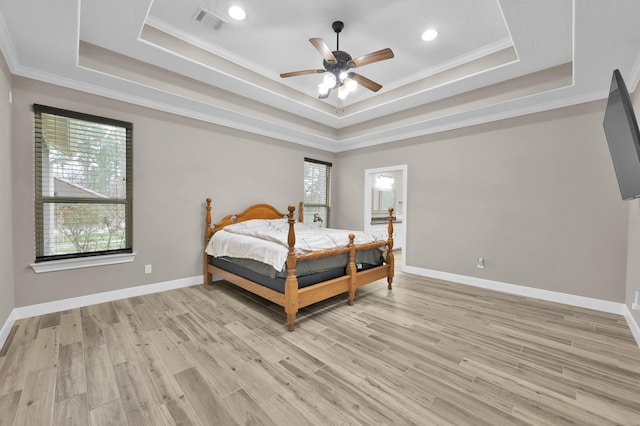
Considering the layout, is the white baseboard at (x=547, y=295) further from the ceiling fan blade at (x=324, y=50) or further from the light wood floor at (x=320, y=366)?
the ceiling fan blade at (x=324, y=50)

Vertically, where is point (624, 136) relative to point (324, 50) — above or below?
below

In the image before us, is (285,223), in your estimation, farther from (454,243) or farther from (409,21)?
(409,21)

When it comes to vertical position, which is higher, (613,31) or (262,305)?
(613,31)

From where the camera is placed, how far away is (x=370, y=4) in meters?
2.55

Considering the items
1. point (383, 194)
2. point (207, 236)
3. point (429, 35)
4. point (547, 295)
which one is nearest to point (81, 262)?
point (207, 236)

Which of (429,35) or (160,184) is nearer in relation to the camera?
(429,35)

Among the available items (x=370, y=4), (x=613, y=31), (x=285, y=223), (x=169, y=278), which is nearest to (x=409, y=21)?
(x=370, y=4)

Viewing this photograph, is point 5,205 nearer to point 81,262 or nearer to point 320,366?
point 81,262

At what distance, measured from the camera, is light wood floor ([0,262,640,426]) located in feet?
5.12

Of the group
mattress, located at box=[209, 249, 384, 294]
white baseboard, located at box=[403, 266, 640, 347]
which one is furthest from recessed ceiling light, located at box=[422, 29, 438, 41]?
white baseboard, located at box=[403, 266, 640, 347]

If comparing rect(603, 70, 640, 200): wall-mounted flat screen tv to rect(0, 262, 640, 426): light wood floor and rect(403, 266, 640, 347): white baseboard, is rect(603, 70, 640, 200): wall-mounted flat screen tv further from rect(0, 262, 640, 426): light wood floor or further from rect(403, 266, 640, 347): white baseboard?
rect(403, 266, 640, 347): white baseboard

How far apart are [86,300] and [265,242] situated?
7.24 feet

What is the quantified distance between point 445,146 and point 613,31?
2376 millimetres

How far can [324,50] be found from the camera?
255cm
